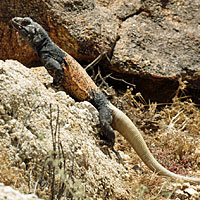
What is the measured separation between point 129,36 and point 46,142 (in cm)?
335

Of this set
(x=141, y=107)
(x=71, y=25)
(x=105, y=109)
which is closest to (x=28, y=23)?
(x=71, y=25)

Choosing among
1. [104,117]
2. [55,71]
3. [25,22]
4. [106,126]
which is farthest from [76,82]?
[25,22]

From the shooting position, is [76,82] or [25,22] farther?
[25,22]

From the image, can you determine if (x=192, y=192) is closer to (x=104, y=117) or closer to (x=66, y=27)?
(x=104, y=117)

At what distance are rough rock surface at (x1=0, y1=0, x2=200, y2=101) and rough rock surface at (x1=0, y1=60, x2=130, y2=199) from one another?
1682mm

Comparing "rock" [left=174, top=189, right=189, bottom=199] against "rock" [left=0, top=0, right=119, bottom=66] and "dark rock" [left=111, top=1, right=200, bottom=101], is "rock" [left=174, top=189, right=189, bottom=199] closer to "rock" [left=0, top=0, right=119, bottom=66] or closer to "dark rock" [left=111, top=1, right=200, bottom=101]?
"dark rock" [left=111, top=1, right=200, bottom=101]

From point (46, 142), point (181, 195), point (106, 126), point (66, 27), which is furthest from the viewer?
point (66, 27)

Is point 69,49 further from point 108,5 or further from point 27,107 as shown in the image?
point 27,107

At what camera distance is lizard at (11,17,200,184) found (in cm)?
431

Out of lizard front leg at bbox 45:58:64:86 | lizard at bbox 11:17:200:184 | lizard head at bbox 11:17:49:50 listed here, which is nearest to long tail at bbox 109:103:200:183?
lizard at bbox 11:17:200:184

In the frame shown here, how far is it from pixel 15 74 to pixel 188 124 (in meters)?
3.36

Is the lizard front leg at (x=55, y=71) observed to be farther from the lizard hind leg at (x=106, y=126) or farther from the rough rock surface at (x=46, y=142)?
the lizard hind leg at (x=106, y=126)

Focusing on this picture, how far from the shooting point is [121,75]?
5957 mm

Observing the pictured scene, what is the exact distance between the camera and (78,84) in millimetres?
4328
